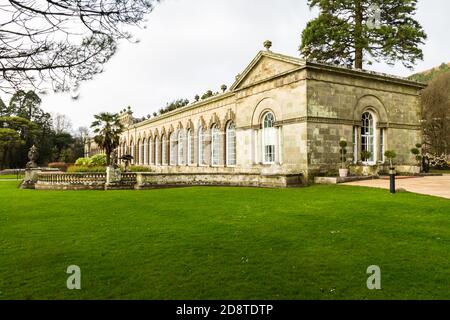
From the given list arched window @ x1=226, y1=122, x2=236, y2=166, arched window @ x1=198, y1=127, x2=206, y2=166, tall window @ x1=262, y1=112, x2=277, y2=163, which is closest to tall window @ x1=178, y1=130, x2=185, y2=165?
arched window @ x1=198, y1=127, x2=206, y2=166

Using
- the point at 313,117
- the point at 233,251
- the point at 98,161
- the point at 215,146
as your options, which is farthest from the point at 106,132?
the point at 233,251

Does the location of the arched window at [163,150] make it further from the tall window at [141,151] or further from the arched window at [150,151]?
the tall window at [141,151]

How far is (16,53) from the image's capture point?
18.2 feet

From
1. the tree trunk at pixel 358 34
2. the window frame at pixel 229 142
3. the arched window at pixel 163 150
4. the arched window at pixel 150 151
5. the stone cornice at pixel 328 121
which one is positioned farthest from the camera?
the arched window at pixel 150 151

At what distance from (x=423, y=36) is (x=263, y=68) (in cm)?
1570

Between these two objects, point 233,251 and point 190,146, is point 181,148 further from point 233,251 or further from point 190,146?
point 233,251

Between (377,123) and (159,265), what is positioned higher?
(377,123)

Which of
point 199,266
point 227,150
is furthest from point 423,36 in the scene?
point 199,266

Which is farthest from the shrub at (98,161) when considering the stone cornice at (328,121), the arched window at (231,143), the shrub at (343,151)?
the shrub at (343,151)

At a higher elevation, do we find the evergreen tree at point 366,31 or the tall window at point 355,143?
the evergreen tree at point 366,31

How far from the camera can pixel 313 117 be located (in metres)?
16.4

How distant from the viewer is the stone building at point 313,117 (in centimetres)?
1652

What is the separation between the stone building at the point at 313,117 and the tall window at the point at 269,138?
6 centimetres
